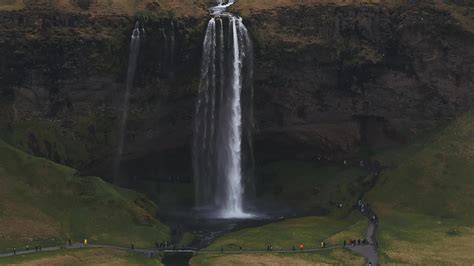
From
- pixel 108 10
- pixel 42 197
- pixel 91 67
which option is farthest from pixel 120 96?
pixel 42 197

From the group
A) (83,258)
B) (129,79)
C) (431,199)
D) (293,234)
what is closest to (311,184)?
(431,199)

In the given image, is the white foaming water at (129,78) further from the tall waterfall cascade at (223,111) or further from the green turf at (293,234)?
the green turf at (293,234)

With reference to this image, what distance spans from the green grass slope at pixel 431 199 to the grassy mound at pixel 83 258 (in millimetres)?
27738

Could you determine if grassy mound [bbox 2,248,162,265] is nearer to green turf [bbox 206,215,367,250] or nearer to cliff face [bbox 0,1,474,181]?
green turf [bbox 206,215,367,250]

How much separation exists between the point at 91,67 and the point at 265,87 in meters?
27.3

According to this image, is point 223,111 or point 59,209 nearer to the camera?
point 59,209

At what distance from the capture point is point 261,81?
10281 centimetres

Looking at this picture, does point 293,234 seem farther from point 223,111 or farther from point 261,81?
point 261,81

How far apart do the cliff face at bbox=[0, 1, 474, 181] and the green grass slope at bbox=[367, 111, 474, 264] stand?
27.3ft

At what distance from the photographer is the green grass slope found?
7319 cm

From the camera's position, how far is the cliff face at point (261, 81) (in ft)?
308

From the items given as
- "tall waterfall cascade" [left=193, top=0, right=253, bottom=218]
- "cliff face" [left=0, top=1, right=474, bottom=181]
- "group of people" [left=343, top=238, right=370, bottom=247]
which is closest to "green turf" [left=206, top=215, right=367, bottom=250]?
"group of people" [left=343, top=238, right=370, bottom=247]

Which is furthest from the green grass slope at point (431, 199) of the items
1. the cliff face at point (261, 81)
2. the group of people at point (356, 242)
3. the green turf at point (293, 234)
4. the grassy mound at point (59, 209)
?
the grassy mound at point (59, 209)

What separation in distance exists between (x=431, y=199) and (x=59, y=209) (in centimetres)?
4838
